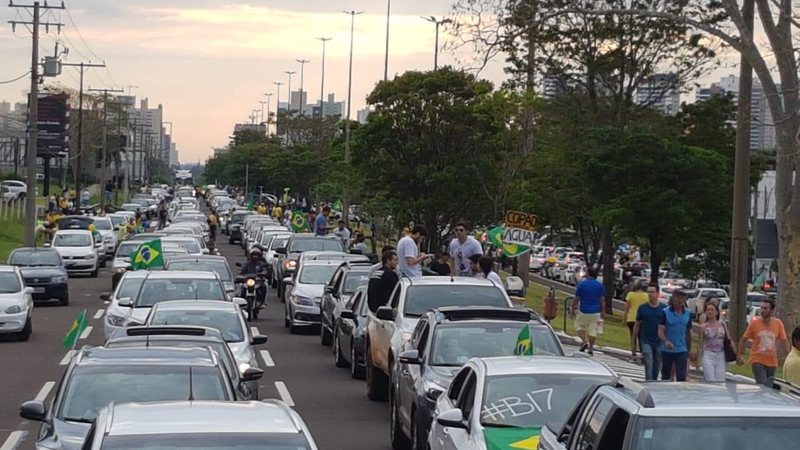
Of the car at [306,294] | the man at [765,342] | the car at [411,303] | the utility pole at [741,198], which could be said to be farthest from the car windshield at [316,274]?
the man at [765,342]

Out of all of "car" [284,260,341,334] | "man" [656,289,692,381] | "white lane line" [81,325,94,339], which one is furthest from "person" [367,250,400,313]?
"white lane line" [81,325,94,339]

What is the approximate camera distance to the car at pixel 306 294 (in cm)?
2934

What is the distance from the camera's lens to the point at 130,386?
37.2ft

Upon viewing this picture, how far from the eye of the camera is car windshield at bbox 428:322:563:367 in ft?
48.6

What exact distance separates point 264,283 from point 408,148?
14798 mm

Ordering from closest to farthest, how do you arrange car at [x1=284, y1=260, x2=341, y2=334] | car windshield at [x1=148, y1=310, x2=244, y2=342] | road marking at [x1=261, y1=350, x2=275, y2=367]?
1. car windshield at [x1=148, y1=310, x2=244, y2=342]
2. road marking at [x1=261, y1=350, x2=275, y2=367]
3. car at [x1=284, y1=260, x2=341, y2=334]

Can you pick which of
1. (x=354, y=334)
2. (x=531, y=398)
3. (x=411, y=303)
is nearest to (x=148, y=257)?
(x=354, y=334)

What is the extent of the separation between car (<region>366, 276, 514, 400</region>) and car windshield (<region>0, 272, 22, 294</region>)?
439 inches

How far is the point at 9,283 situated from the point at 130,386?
1819 cm

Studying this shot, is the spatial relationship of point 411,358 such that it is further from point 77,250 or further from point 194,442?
point 77,250

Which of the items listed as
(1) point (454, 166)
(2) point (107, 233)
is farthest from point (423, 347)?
(2) point (107, 233)

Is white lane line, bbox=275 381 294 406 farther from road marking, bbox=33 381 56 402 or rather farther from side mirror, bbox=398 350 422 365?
side mirror, bbox=398 350 422 365

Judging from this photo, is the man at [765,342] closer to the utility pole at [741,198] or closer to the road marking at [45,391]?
the utility pole at [741,198]

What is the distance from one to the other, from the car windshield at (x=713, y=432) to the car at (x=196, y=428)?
1.77m
